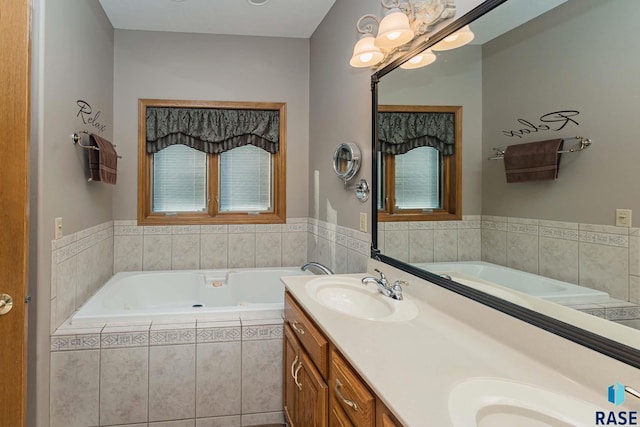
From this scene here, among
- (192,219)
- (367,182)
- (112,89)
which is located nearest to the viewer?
(367,182)

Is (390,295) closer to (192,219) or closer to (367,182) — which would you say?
(367,182)

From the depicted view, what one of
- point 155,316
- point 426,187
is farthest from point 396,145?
point 155,316

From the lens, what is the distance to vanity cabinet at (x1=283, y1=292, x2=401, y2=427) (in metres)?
0.98

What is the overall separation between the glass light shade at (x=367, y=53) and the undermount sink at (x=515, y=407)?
164 centimetres

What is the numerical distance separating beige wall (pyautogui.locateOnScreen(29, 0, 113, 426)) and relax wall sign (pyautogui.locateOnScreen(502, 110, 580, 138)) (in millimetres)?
2091

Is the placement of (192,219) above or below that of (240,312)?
above

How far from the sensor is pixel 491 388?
2.89ft

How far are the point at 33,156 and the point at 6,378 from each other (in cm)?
100

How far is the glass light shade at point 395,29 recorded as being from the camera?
1.66 meters

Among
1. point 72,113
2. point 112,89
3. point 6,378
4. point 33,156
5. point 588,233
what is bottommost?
point 6,378

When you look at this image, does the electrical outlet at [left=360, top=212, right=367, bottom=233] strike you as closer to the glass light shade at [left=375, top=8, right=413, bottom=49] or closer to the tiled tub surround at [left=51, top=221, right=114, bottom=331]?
the glass light shade at [left=375, top=8, right=413, bottom=49]

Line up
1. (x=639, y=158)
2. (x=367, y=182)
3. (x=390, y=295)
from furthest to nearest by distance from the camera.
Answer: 1. (x=367, y=182)
2. (x=390, y=295)
3. (x=639, y=158)

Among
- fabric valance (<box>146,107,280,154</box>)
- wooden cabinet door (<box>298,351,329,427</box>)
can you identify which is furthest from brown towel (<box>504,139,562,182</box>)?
fabric valance (<box>146,107,280,154</box>)

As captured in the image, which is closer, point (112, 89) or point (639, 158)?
point (639, 158)
